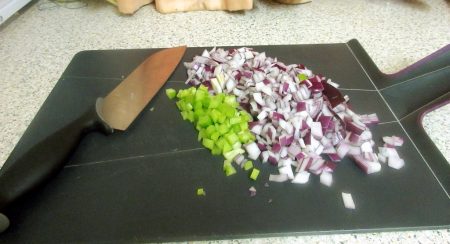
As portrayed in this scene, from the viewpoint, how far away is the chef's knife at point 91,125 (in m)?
0.52

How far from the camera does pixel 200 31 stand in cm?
112

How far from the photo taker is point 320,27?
1145mm

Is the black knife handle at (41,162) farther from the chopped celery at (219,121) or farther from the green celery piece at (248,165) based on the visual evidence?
the green celery piece at (248,165)

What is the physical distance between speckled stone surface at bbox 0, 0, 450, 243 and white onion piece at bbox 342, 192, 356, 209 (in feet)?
1.67

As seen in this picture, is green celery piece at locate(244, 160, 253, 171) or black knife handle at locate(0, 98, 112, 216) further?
green celery piece at locate(244, 160, 253, 171)

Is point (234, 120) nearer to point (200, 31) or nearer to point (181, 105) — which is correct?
point (181, 105)

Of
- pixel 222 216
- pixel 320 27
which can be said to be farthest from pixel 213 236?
pixel 320 27

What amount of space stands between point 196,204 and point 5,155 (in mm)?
429

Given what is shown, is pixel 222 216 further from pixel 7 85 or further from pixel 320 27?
pixel 320 27

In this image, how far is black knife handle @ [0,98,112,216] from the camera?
1.69ft

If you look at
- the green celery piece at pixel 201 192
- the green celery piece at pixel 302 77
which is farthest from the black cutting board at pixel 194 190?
the green celery piece at pixel 302 77

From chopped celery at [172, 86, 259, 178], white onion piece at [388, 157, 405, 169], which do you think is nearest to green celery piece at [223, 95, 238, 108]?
chopped celery at [172, 86, 259, 178]

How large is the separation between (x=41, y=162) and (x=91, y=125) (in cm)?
12

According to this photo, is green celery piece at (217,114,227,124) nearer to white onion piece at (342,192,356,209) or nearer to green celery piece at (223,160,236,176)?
green celery piece at (223,160,236,176)
